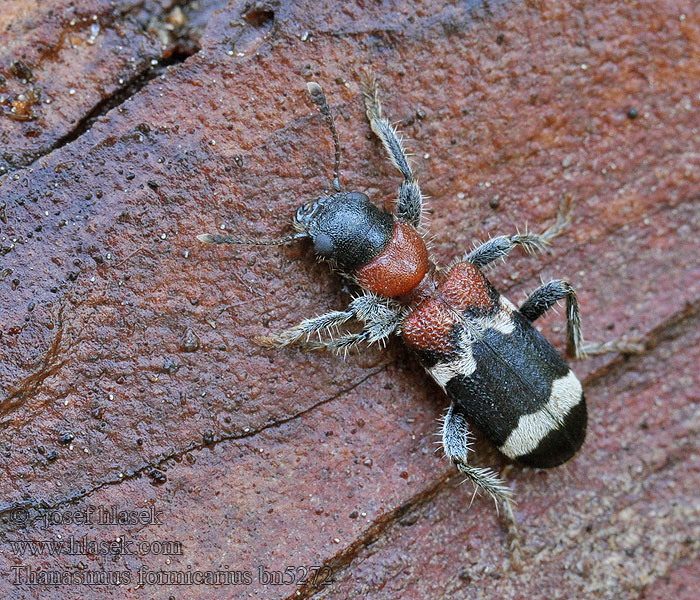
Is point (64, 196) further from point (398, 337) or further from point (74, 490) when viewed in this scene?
point (398, 337)

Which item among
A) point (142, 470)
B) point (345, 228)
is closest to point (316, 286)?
point (345, 228)

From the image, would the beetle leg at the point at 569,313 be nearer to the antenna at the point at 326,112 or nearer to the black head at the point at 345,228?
the black head at the point at 345,228

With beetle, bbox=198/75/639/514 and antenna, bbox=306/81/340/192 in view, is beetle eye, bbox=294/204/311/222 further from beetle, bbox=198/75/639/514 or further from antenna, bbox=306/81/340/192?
antenna, bbox=306/81/340/192

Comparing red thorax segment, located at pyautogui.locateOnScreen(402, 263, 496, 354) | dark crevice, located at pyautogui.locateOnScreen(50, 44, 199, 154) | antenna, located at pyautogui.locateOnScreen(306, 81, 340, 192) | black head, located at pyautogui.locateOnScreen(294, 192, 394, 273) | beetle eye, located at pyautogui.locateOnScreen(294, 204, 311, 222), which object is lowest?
red thorax segment, located at pyautogui.locateOnScreen(402, 263, 496, 354)

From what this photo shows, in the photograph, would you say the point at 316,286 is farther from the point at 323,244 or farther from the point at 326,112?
the point at 326,112

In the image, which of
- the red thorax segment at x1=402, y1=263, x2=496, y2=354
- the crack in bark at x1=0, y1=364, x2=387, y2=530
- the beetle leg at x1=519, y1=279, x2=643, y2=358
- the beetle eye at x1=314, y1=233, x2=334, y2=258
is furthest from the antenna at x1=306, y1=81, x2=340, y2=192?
the beetle leg at x1=519, y1=279, x2=643, y2=358
